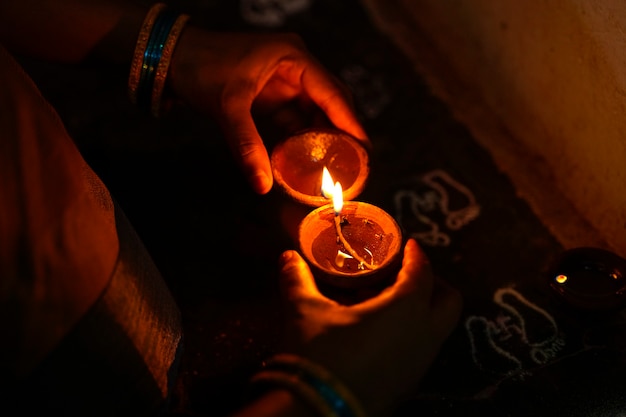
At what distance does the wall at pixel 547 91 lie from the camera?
224 centimetres

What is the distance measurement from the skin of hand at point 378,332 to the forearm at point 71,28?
4.26 feet

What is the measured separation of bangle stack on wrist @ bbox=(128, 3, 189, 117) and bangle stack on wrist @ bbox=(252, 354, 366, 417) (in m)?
1.32

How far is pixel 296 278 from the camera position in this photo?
5.75ft

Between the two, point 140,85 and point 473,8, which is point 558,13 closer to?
point 473,8

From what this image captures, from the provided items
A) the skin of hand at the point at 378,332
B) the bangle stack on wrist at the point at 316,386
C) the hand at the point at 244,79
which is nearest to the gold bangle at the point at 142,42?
the hand at the point at 244,79

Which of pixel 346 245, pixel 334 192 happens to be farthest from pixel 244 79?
pixel 346 245

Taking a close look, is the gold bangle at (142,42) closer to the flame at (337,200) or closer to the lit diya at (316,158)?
the lit diya at (316,158)

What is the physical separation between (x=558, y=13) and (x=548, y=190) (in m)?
0.77

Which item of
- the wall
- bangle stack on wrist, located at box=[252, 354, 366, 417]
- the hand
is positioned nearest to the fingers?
the hand


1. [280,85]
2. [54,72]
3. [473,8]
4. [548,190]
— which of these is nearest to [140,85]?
A: [280,85]

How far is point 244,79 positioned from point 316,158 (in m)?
0.41

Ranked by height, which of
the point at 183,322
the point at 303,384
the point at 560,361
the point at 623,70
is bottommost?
the point at 183,322

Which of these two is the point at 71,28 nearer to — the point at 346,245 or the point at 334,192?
the point at 334,192

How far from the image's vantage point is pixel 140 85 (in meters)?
2.37
